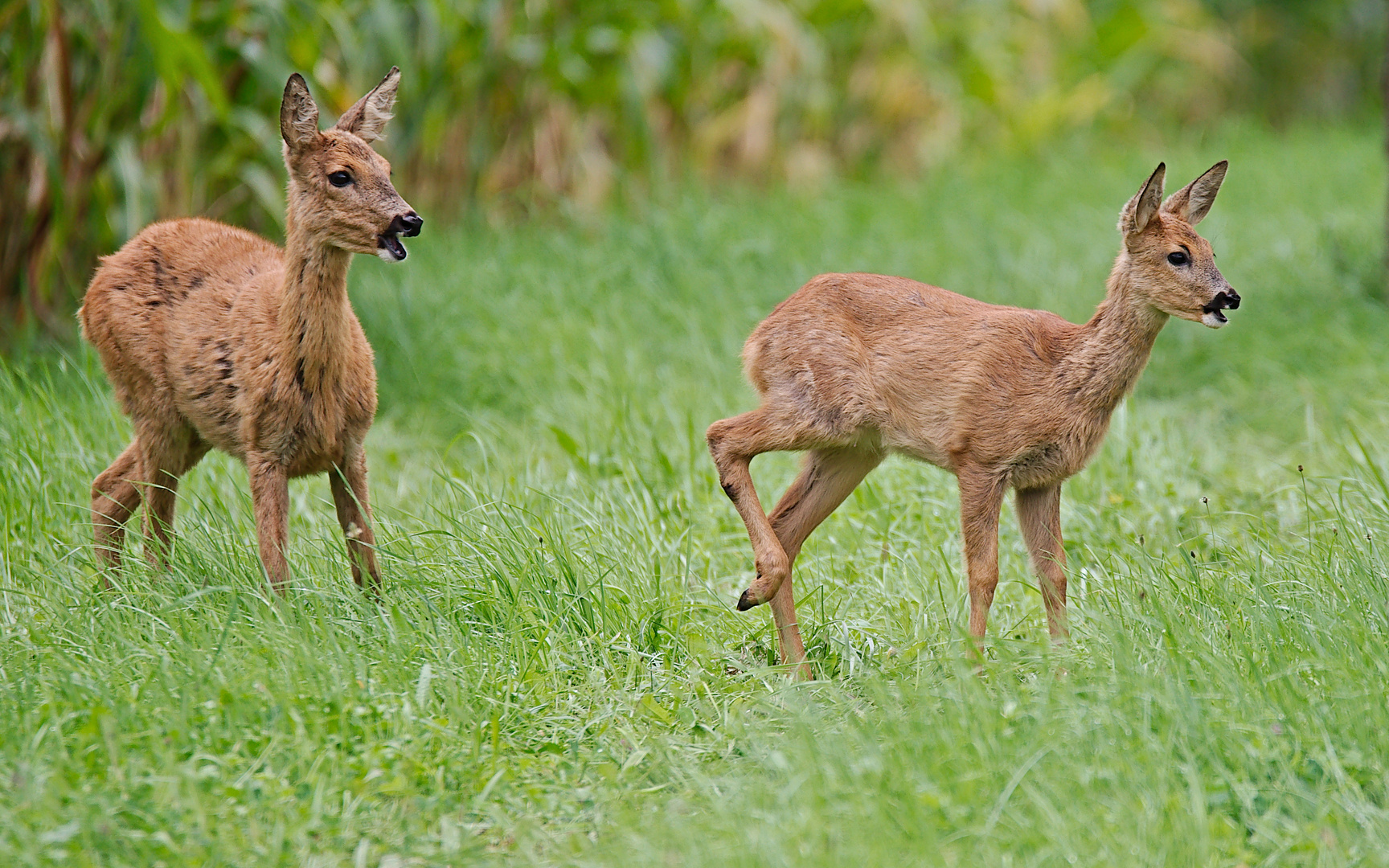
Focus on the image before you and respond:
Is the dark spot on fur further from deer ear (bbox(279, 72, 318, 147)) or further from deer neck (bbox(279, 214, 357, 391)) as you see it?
deer ear (bbox(279, 72, 318, 147))

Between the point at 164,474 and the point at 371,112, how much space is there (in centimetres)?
133

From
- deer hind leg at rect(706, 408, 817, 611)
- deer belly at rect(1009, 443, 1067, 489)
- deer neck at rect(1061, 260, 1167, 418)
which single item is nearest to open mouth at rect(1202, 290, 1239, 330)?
deer neck at rect(1061, 260, 1167, 418)

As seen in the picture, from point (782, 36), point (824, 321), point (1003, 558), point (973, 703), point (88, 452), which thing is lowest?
point (1003, 558)

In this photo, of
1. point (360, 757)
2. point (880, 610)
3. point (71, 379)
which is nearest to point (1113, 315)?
point (880, 610)

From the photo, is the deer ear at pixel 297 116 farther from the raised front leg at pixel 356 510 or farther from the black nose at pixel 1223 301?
the black nose at pixel 1223 301

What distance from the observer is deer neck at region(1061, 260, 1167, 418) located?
3844 millimetres

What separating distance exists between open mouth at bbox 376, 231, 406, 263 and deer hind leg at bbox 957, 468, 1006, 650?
1.73 metres

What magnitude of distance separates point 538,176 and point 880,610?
6351mm

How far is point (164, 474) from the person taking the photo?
420cm

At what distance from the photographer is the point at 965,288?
7.50 m

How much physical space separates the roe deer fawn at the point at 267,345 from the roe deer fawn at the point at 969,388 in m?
1.13

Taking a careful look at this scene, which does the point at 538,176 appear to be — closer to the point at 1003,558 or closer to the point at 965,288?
the point at 965,288

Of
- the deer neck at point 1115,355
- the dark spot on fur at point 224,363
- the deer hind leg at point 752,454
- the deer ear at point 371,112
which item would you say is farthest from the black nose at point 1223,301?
the dark spot on fur at point 224,363

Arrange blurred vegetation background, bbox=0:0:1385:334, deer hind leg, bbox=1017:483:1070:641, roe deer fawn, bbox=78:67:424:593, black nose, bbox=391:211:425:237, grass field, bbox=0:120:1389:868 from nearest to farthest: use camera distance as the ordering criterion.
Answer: grass field, bbox=0:120:1389:868 < black nose, bbox=391:211:425:237 < roe deer fawn, bbox=78:67:424:593 < deer hind leg, bbox=1017:483:1070:641 < blurred vegetation background, bbox=0:0:1385:334
